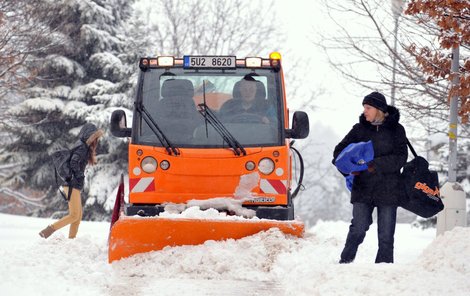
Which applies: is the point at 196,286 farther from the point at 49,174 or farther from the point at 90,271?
the point at 49,174

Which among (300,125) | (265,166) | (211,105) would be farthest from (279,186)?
(211,105)

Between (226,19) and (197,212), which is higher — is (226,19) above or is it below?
above

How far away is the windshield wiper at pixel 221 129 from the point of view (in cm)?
830

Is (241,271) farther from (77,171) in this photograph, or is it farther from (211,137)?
(77,171)

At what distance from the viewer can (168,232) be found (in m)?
7.21

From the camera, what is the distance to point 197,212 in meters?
7.52

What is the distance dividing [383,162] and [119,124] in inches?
120

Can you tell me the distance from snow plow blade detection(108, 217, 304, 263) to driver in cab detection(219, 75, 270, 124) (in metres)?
1.63

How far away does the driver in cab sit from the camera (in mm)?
8547

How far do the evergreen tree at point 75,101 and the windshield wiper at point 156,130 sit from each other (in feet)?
47.7

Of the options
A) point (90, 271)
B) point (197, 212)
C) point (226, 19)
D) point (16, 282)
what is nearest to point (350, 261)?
point (197, 212)

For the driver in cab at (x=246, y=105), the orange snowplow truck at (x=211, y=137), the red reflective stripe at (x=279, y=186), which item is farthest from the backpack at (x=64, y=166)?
the red reflective stripe at (x=279, y=186)

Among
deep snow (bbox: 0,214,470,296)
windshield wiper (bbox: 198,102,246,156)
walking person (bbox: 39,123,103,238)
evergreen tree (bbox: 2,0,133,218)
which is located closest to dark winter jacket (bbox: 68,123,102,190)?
walking person (bbox: 39,123,103,238)

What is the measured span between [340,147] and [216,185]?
180cm
